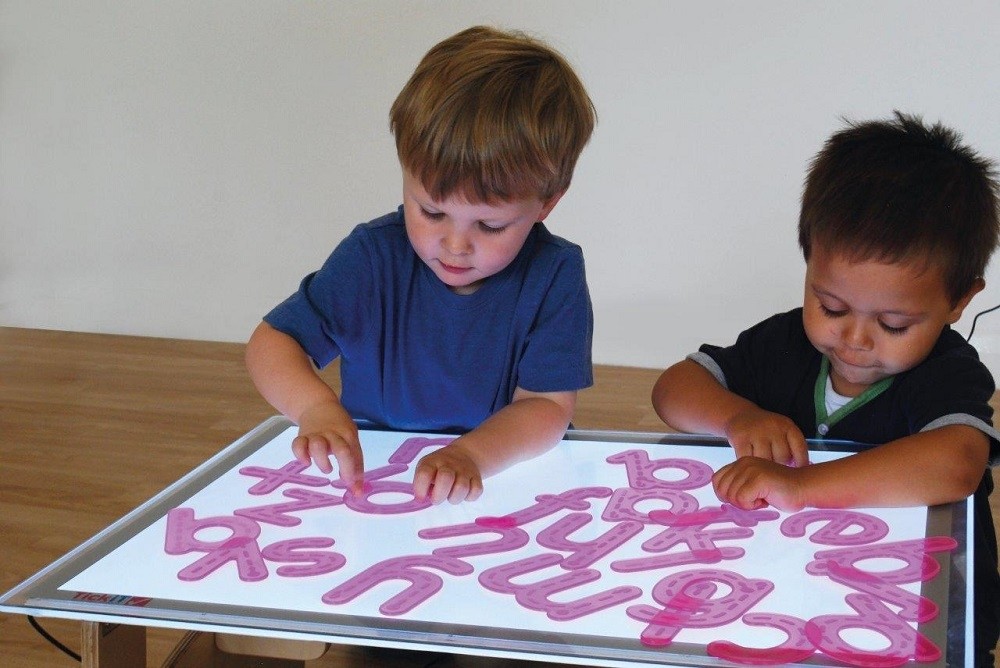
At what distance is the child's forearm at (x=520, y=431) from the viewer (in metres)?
0.93

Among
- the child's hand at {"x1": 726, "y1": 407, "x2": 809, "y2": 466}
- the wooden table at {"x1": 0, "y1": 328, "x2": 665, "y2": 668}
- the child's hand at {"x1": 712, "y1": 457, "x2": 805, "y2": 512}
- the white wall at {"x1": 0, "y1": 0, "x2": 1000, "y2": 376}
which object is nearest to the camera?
the child's hand at {"x1": 712, "y1": 457, "x2": 805, "y2": 512}

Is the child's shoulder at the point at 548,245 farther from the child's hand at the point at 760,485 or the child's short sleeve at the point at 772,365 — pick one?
the child's hand at the point at 760,485

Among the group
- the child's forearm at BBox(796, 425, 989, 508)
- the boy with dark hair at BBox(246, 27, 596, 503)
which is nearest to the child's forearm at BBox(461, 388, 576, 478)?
the boy with dark hair at BBox(246, 27, 596, 503)

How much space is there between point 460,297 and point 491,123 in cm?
22

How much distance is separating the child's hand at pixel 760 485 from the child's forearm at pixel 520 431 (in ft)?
0.55

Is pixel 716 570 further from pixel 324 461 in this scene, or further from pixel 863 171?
pixel 863 171

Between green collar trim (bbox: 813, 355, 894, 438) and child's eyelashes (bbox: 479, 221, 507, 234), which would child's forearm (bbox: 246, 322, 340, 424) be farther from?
green collar trim (bbox: 813, 355, 894, 438)

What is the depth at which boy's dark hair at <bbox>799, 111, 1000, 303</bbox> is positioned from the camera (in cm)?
97

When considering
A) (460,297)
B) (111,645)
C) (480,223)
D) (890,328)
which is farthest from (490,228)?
(111,645)

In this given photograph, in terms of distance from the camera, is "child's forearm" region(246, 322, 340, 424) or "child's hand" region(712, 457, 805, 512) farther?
"child's forearm" region(246, 322, 340, 424)

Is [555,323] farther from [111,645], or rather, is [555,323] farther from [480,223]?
[111,645]

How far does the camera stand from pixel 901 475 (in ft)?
2.82

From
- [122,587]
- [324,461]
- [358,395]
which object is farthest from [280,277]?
[122,587]

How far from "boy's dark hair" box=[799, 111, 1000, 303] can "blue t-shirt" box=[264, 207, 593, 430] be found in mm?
244
